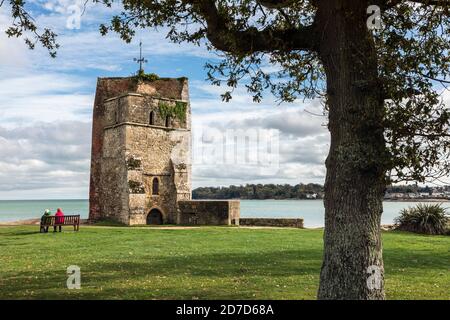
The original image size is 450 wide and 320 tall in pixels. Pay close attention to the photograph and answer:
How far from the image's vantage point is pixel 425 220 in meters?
26.9

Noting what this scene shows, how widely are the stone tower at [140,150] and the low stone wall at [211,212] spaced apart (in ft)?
5.33

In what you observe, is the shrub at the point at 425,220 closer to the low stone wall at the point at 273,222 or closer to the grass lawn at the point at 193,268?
the low stone wall at the point at 273,222

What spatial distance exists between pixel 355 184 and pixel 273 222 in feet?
82.0

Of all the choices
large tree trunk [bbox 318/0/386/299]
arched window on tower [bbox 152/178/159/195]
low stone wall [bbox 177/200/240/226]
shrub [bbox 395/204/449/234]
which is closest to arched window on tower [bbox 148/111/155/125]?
arched window on tower [bbox 152/178/159/195]

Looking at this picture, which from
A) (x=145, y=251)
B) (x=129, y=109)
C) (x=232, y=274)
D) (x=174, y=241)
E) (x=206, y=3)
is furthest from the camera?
(x=129, y=109)

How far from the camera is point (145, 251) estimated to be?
1645 centimetres

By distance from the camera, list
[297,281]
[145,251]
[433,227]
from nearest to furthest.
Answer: [297,281] → [145,251] → [433,227]

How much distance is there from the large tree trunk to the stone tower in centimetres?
2798

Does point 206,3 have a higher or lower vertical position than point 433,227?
higher

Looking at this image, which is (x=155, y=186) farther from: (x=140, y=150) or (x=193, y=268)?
(x=193, y=268)

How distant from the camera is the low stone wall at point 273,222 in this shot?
31734mm
